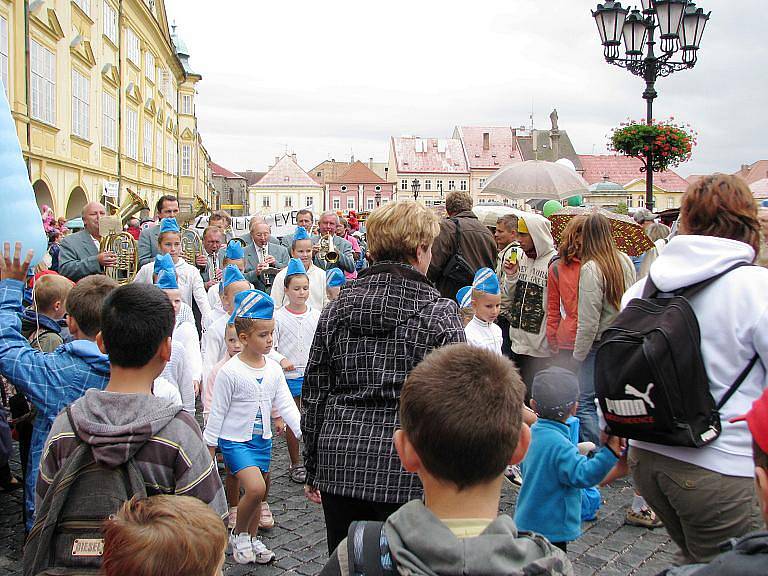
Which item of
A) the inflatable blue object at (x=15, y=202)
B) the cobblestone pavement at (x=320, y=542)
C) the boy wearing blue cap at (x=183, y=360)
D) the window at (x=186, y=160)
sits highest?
the window at (x=186, y=160)

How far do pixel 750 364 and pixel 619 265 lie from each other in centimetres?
306

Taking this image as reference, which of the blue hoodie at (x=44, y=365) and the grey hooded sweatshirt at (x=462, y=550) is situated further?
the blue hoodie at (x=44, y=365)

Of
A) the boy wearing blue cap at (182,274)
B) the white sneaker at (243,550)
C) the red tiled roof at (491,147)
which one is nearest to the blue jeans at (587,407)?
the white sneaker at (243,550)

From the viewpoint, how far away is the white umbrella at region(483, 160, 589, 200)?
1182 centimetres

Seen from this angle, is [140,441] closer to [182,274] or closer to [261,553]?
[261,553]

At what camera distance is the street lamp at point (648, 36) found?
11.1 m

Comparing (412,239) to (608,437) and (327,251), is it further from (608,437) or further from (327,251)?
(327,251)

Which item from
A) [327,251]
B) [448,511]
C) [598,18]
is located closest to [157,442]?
[448,511]

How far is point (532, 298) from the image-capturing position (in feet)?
21.9

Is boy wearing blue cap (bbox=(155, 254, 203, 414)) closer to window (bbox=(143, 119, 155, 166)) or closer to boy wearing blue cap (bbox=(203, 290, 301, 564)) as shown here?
boy wearing blue cap (bbox=(203, 290, 301, 564))

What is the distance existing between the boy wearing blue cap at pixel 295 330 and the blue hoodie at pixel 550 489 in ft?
9.03

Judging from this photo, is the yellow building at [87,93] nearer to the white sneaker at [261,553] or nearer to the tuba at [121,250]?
the tuba at [121,250]

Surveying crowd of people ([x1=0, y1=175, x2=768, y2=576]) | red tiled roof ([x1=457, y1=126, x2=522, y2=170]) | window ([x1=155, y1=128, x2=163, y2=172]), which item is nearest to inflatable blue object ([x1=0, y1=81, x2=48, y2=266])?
crowd of people ([x1=0, y1=175, x2=768, y2=576])

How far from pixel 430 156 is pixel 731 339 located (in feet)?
309
